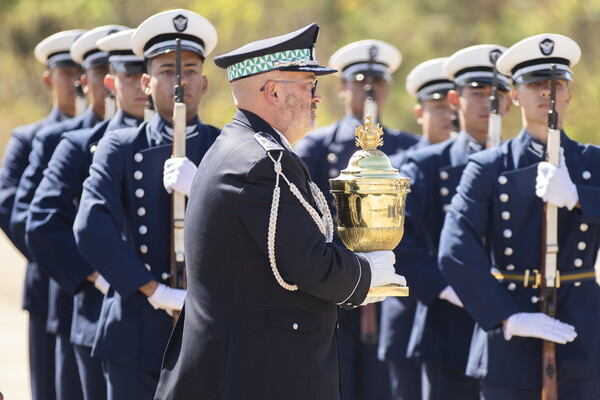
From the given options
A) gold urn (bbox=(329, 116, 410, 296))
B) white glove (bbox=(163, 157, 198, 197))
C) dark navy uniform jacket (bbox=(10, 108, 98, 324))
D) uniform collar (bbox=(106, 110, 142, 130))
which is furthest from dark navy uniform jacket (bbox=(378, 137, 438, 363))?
gold urn (bbox=(329, 116, 410, 296))

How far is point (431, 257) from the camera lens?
6898 mm

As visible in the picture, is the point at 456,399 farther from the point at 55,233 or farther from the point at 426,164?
the point at 55,233

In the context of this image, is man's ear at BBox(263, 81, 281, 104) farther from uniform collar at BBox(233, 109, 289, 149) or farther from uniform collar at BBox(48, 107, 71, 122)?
uniform collar at BBox(48, 107, 71, 122)

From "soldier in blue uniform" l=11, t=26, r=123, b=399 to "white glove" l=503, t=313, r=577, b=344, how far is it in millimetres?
2452

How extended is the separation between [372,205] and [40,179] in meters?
3.41

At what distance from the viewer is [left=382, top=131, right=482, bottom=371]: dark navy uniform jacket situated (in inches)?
261

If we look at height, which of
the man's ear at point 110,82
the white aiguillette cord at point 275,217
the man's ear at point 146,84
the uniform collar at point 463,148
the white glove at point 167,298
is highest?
the man's ear at point 110,82

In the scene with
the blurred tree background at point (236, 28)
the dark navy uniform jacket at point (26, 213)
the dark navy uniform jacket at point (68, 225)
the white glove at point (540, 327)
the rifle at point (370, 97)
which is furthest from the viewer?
the blurred tree background at point (236, 28)

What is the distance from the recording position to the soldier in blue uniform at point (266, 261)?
4121 millimetres

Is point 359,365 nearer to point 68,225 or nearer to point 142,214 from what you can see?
point 68,225

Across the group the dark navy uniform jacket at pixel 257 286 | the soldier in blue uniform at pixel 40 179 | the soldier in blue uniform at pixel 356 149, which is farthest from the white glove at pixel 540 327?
the soldier in blue uniform at pixel 40 179

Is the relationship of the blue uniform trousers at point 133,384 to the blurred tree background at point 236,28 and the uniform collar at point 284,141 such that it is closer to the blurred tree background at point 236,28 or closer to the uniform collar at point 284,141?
the uniform collar at point 284,141

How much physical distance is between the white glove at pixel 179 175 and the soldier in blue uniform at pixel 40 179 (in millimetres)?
1195

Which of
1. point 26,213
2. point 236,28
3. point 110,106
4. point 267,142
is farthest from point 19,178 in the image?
point 236,28
